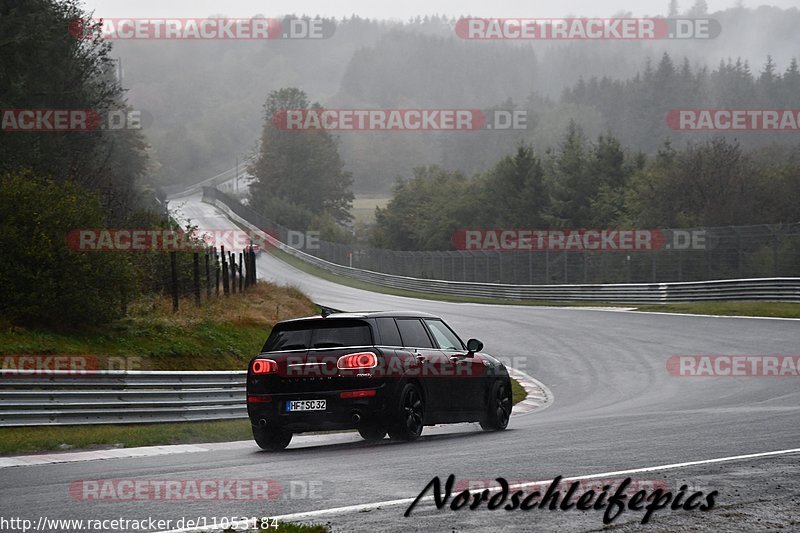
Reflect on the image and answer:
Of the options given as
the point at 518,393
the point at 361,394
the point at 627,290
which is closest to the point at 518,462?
the point at 361,394

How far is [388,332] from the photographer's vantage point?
40.1 feet

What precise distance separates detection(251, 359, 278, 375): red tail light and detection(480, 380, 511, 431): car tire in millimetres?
3144

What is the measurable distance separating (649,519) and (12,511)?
418 cm

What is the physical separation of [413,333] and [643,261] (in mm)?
35525

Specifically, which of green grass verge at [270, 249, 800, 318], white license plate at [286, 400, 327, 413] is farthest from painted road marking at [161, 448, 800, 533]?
green grass verge at [270, 249, 800, 318]

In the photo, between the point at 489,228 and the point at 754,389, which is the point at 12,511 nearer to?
the point at 754,389

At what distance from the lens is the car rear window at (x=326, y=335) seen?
38.8 feet

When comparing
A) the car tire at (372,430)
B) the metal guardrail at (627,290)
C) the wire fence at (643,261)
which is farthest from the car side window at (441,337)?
the wire fence at (643,261)

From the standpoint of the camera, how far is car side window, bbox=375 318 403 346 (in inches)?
475

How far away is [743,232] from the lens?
133 feet

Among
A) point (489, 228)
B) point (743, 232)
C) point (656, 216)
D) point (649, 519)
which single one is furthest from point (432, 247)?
point (649, 519)

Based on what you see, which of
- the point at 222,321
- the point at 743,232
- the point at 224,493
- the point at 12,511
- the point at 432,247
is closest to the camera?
the point at 12,511
